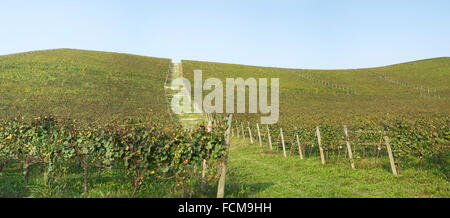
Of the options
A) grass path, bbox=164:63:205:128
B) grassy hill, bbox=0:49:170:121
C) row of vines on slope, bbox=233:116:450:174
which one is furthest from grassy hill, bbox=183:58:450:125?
row of vines on slope, bbox=233:116:450:174

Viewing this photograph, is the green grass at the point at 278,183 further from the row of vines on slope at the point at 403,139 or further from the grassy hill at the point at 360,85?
the grassy hill at the point at 360,85

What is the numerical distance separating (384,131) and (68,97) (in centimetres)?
3989

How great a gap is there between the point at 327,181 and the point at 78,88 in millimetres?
45339

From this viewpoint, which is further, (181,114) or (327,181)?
(181,114)

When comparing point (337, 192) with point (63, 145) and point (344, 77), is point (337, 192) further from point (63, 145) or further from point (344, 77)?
point (344, 77)

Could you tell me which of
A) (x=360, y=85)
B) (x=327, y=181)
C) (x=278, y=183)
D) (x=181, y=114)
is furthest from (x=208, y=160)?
(x=360, y=85)

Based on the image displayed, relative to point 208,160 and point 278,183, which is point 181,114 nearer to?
point 278,183

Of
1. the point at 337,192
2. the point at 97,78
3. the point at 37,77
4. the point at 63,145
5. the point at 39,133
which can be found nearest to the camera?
the point at 63,145

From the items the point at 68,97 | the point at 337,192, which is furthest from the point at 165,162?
the point at 68,97

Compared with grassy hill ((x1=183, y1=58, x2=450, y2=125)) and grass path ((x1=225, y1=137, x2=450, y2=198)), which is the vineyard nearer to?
grass path ((x1=225, y1=137, x2=450, y2=198))

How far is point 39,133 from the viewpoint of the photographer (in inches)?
397

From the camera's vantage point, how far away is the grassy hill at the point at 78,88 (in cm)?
3194

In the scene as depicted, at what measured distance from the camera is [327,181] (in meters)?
10.2
